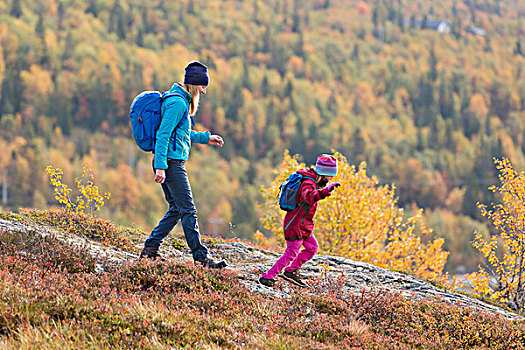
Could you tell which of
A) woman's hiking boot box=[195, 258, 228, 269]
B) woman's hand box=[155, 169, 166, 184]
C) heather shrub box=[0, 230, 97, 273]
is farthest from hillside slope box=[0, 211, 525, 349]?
woman's hand box=[155, 169, 166, 184]

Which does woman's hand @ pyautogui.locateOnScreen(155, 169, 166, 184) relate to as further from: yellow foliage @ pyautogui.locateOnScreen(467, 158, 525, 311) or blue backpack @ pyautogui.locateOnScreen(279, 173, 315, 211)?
yellow foliage @ pyautogui.locateOnScreen(467, 158, 525, 311)

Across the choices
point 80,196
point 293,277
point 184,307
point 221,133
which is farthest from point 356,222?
point 221,133

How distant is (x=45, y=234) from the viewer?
8977mm

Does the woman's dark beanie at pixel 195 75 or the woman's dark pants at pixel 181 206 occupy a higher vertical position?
the woman's dark beanie at pixel 195 75

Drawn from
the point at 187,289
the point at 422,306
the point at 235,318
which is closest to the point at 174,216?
the point at 187,289

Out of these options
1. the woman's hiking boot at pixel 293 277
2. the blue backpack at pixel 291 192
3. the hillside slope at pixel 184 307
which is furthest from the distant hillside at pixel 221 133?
the blue backpack at pixel 291 192

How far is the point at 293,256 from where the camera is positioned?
820 centimetres

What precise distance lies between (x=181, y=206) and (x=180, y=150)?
733mm

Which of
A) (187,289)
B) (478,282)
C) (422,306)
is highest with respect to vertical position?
(187,289)

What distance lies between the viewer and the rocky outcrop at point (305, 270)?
865cm

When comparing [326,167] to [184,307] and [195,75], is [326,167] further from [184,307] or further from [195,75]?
[184,307]

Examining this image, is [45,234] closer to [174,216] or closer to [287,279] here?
[174,216]

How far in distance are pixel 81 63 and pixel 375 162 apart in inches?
3609

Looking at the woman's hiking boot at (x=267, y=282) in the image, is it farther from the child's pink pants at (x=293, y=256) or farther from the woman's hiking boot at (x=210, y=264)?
the woman's hiking boot at (x=210, y=264)
